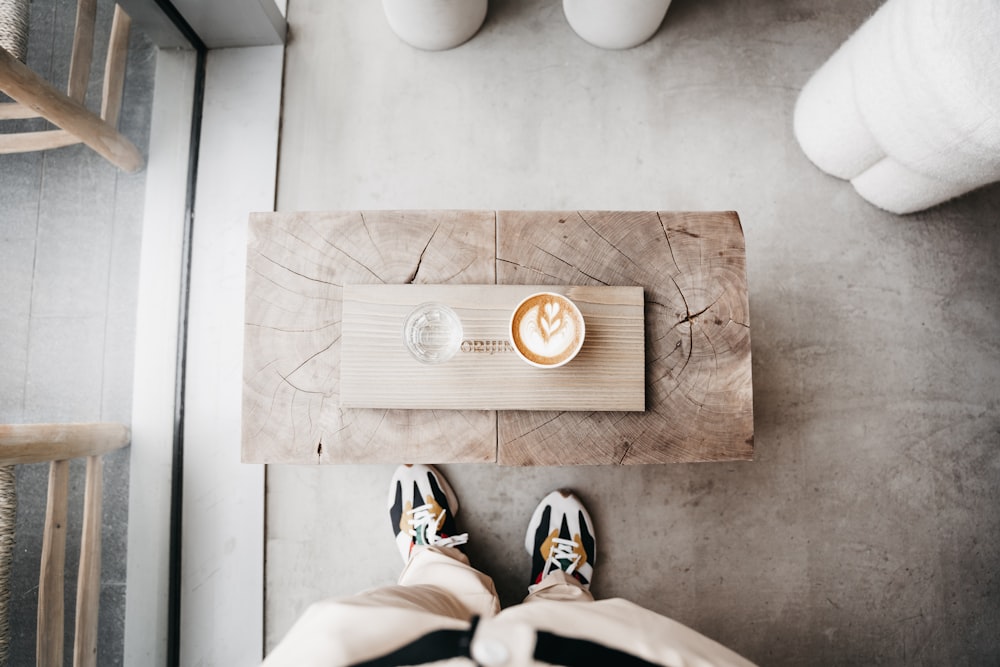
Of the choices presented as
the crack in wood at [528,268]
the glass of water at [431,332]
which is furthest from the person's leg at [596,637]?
→ the crack in wood at [528,268]

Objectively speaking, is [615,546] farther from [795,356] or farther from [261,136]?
[261,136]

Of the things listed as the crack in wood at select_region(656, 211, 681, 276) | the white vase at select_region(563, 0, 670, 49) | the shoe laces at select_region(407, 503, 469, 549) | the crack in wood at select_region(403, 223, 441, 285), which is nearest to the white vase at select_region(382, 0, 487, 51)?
the white vase at select_region(563, 0, 670, 49)

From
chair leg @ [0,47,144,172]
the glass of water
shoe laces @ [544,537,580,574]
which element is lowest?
shoe laces @ [544,537,580,574]

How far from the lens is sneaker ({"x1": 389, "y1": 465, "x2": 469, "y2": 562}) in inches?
61.4

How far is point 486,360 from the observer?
109 cm

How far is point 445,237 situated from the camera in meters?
1.15

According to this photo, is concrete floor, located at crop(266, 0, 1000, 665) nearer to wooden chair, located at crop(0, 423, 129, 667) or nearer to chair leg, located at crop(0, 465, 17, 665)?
wooden chair, located at crop(0, 423, 129, 667)

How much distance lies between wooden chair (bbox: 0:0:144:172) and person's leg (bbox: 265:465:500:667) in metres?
1.15

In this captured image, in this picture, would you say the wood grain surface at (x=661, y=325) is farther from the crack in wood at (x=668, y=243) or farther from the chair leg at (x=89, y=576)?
the chair leg at (x=89, y=576)

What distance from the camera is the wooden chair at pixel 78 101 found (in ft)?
3.66

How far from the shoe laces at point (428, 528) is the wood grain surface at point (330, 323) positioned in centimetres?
54

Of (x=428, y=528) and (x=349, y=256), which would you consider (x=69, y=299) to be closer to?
(x=349, y=256)

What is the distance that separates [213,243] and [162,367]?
43 cm

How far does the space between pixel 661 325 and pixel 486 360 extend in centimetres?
38
